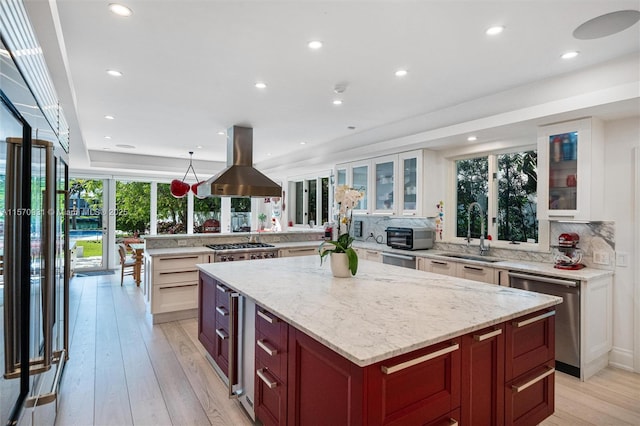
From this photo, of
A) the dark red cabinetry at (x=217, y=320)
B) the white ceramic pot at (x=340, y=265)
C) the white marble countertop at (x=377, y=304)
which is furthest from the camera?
the white ceramic pot at (x=340, y=265)

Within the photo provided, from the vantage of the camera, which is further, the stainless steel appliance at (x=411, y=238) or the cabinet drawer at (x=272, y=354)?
the stainless steel appliance at (x=411, y=238)

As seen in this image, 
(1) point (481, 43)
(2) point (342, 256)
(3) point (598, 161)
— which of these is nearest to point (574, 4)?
(1) point (481, 43)

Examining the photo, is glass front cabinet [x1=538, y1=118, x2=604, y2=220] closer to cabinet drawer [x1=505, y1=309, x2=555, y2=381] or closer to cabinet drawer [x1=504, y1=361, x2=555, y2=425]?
cabinet drawer [x1=505, y1=309, x2=555, y2=381]

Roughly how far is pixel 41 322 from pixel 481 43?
2.88 metres

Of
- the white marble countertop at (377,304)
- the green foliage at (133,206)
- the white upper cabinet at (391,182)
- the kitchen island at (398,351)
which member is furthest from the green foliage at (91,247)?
the kitchen island at (398,351)

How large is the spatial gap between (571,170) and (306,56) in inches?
99.2

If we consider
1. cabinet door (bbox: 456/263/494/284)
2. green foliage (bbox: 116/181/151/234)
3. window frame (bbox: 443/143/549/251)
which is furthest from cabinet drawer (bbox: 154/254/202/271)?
green foliage (bbox: 116/181/151/234)

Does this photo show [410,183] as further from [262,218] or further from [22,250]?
[262,218]

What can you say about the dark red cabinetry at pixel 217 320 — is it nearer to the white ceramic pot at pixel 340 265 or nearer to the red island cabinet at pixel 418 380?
the red island cabinet at pixel 418 380

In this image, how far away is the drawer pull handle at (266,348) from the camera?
1786 millimetres

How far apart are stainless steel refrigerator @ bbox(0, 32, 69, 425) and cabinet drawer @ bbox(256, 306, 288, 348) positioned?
96 cm

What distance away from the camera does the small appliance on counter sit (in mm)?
3084

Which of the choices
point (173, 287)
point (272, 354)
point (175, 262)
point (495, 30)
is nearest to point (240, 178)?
point (175, 262)

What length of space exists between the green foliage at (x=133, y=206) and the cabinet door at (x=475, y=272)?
7.33m
